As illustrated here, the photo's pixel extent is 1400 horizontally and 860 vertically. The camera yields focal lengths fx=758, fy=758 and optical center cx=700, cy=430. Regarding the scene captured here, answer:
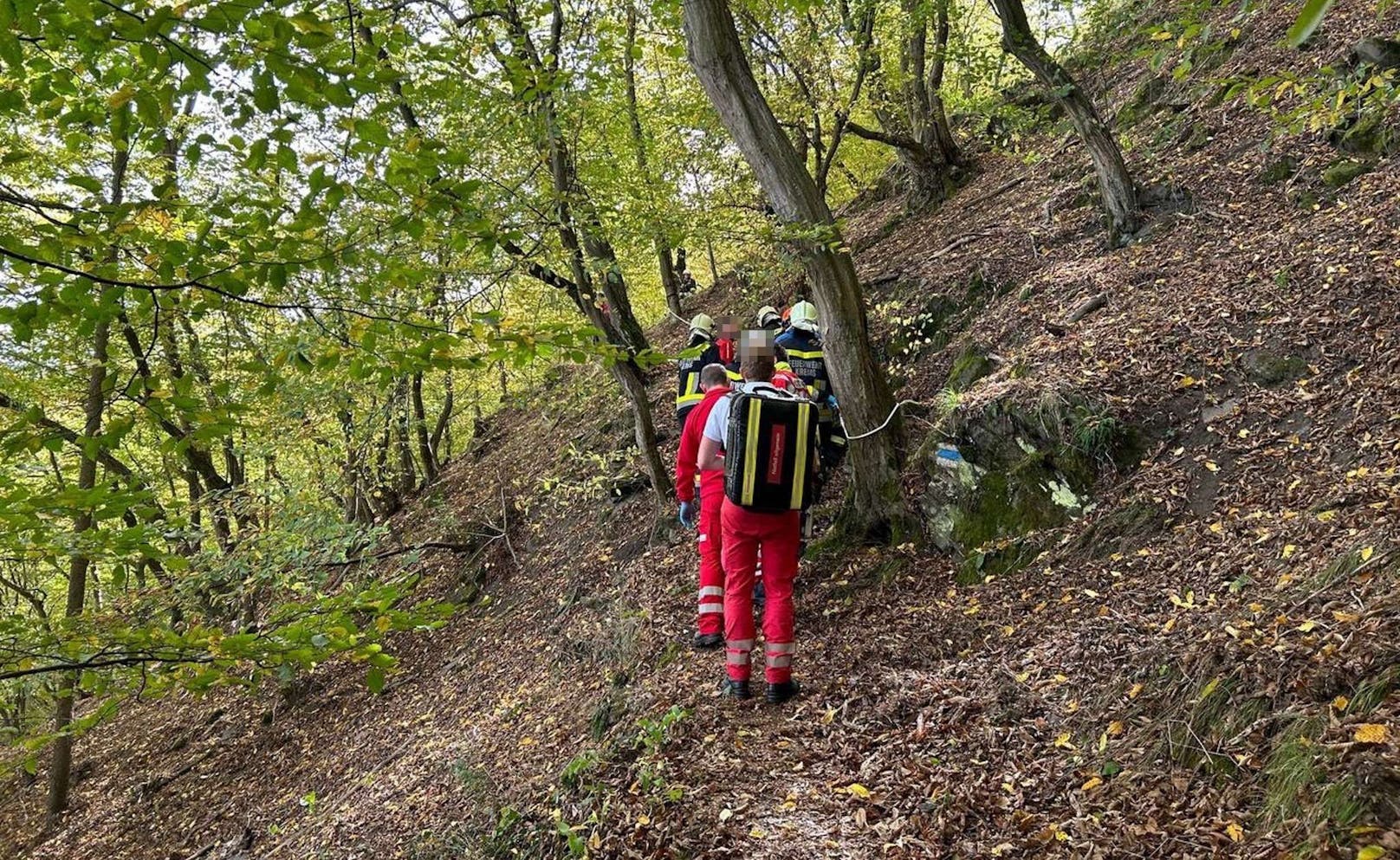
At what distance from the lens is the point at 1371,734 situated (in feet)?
8.70

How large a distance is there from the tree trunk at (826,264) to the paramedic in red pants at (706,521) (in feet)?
3.57

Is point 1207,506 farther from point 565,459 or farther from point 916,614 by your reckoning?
point 565,459

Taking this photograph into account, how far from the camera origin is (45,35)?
256 centimetres

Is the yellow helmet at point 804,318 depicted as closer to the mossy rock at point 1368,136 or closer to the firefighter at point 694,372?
the firefighter at point 694,372

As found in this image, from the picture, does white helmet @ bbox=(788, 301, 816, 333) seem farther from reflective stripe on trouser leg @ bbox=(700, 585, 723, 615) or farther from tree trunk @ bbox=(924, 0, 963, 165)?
tree trunk @ bbox=(924, 0, 963, 165)

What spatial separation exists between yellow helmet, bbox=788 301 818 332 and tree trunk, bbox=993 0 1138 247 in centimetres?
331

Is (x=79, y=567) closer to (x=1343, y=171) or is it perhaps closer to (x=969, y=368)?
(x=969, y=368)

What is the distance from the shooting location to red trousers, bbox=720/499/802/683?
483 cm

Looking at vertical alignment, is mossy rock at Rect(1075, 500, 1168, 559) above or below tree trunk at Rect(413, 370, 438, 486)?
below

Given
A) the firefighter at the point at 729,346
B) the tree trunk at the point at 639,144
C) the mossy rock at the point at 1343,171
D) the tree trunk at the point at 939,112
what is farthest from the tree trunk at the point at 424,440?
the mossy rock at the point at 1343,171

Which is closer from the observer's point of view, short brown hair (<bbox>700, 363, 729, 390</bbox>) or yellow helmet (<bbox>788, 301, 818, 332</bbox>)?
short brown hair (<bbox>700, 363, 729, 390</bbox>)

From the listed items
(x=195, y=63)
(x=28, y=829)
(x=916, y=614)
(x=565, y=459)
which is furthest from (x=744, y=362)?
(x=28, y=829)

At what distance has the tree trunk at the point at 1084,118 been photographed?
7.45 m

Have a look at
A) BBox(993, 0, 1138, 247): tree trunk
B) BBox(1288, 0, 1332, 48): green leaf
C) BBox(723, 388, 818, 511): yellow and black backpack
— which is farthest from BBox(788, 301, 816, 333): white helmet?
BBox(1288, 0, 1332, 48): green leaf
